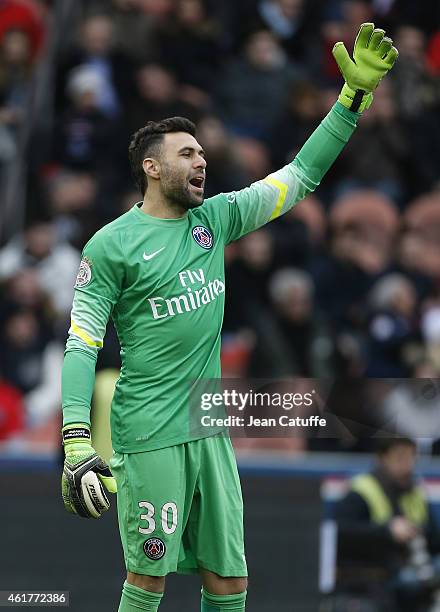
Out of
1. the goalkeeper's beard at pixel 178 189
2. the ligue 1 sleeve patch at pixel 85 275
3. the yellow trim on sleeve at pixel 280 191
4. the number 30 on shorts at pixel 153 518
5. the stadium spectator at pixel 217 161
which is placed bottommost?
the number 30 on shorts at pixel 153 518

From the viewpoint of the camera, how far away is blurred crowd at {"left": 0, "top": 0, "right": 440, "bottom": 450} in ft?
34.1

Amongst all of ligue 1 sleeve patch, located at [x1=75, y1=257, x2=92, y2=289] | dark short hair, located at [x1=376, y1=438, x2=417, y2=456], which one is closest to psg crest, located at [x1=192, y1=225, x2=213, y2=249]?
ligue 1 sleeve patch, located at [x1=75, y1=257, x2=92, y2=289]

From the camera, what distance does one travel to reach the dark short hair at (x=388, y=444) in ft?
23.6

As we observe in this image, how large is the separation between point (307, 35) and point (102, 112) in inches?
94.1

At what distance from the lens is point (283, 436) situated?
237 inches

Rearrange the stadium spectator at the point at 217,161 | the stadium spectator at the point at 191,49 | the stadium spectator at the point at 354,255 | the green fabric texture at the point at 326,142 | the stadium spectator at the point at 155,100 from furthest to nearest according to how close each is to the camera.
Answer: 1. the stadium spectator at the point at 191,49
2. the stadium spectator at the point at 155,100
3. the stadium spectator at the point at 217,161
4. the stadium spectator at the point at 354,255
5. the green fabric texture at the point at 326,142

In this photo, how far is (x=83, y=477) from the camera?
5.13 meters

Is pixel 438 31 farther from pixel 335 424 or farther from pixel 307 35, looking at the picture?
pixel 335 424

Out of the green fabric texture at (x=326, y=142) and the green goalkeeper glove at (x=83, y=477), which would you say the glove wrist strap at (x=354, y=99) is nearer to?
the green fabric texture at (x=326, y=142)

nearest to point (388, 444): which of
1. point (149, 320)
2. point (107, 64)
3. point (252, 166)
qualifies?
point (149, 320)

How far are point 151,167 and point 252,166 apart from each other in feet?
20.5

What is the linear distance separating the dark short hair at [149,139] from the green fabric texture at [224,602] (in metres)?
1.67

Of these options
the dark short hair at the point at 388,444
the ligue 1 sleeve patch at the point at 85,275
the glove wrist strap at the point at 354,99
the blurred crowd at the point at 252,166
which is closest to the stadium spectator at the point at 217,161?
the blurred crowd at the point at 252,166

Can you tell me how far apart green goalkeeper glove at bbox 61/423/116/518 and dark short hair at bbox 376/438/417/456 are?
2309mm
